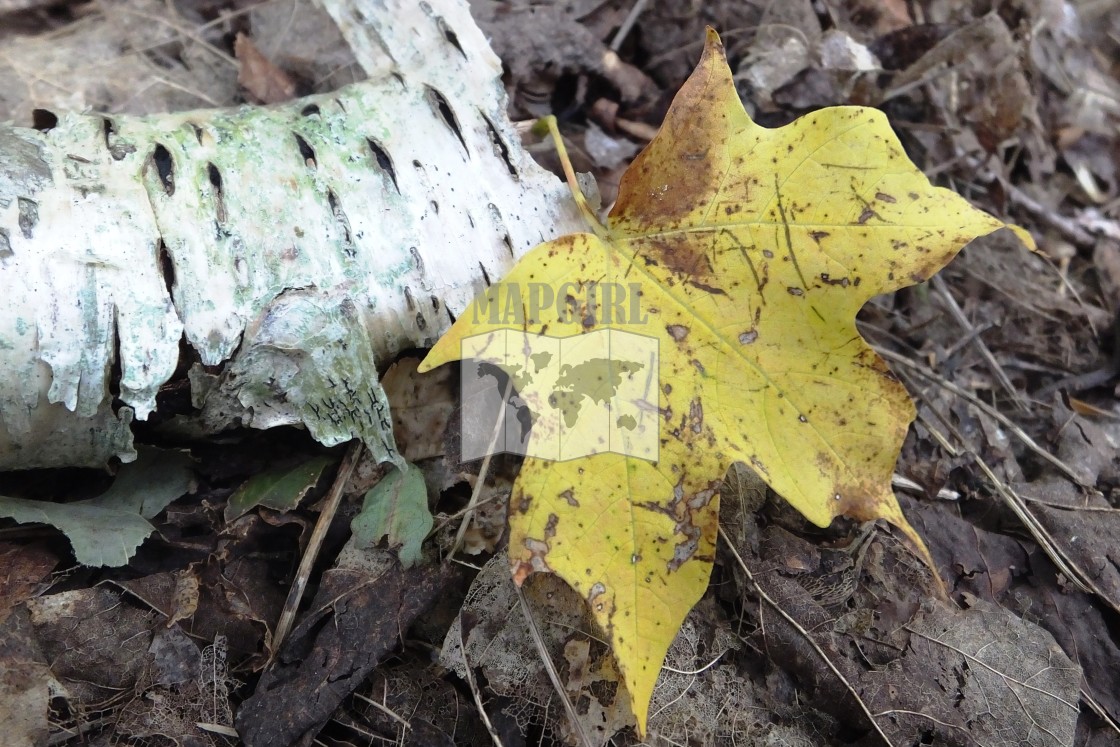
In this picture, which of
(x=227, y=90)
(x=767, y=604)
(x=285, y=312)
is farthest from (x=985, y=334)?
(x=227, y=90)

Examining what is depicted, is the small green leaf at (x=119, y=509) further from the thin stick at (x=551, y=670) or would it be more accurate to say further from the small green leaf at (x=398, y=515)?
the thin stick at (x=551, y=670)

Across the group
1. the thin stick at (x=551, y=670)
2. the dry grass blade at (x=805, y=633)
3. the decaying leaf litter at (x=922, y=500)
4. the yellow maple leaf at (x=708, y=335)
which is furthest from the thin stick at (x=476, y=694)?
the dry grass blade at (x=805, y=633)

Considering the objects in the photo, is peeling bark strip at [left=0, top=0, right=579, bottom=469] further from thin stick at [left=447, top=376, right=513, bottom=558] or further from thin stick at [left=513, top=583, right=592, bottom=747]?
thin stick at [left=513, top=583, right=592, bottom=747]

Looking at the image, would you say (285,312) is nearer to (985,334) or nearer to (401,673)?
(401,673)

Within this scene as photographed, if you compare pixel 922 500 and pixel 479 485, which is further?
pixel 922 500

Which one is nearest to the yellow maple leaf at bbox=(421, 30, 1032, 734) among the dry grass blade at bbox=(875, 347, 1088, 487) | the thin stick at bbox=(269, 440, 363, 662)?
the thin stick at bbox=(269, 440, 363, 662)

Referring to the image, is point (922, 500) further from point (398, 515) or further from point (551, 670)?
point (398, 515)

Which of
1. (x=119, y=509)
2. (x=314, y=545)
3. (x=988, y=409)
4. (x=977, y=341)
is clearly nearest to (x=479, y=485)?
(x=314, y=545)
